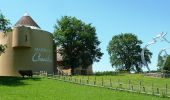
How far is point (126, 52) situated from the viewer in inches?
4262

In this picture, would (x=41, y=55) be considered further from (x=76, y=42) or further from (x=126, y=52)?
(x=126, y=52)

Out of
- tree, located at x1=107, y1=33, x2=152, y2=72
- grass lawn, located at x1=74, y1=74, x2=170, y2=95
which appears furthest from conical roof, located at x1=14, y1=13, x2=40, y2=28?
tree, located at x1=107, y1=33, x2=152, y2=72

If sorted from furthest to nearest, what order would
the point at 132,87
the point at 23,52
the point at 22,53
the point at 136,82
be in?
1. the point at 23,52
2. the point at 22,53
3. the point at 136,82
4. the point at 132,87

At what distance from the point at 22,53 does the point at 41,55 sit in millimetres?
3759

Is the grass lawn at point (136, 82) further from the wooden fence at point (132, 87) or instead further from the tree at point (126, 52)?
the tree at point (126, 52)

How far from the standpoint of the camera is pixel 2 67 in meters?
65.4

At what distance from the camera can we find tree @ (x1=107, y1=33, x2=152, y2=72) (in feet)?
349

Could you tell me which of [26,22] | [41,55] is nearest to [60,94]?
[41,55]

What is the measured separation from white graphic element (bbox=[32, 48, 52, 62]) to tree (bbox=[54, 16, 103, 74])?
9406mm

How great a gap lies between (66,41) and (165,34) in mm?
20271

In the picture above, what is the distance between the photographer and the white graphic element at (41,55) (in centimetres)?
6602


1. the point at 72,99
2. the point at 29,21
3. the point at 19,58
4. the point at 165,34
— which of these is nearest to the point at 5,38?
the point at 19,58

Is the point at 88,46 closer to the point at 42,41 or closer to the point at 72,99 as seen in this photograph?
the point at 42,41

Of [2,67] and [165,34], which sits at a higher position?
[165,34]
